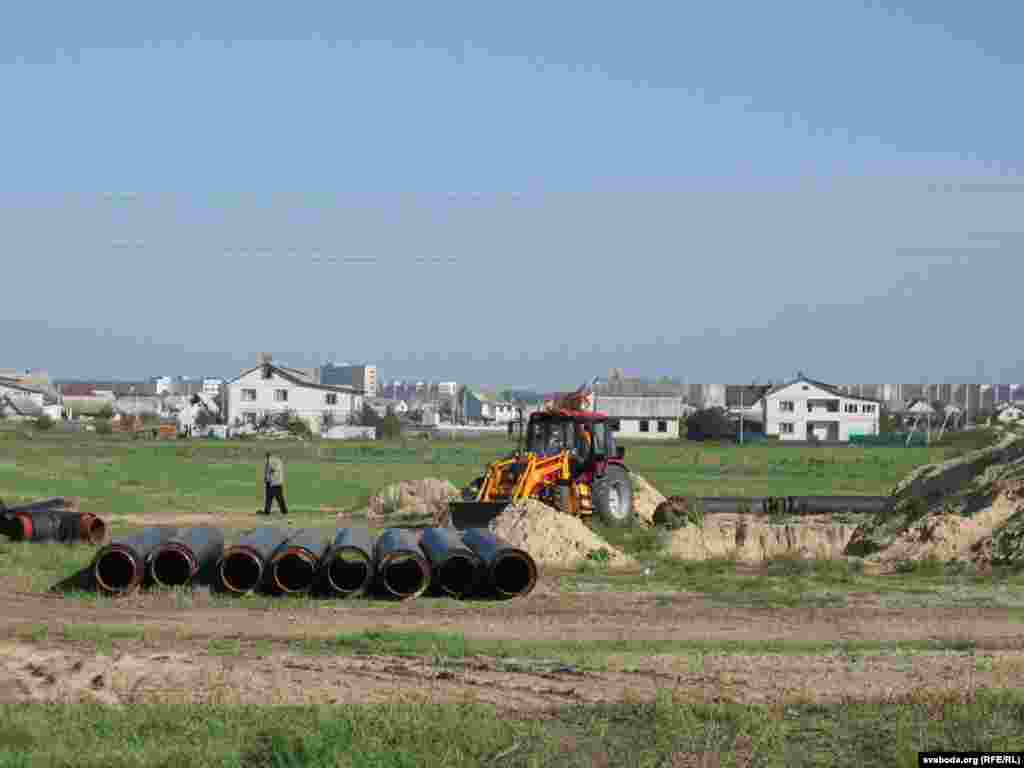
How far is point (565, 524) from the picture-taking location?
21547 mm

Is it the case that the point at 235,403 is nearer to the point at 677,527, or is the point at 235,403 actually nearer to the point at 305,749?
the point at 677,527

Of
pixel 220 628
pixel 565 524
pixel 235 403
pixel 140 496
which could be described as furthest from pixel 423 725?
pixel 235 403

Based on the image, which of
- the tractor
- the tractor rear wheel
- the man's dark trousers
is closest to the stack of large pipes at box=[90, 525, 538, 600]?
the tractor

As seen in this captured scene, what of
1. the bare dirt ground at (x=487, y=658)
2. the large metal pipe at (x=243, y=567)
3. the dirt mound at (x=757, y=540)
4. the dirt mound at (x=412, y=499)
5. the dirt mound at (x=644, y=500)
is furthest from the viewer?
the dirt mound at (x=412, y=499)

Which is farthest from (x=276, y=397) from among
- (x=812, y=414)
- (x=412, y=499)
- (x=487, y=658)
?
(x=487, y=658)

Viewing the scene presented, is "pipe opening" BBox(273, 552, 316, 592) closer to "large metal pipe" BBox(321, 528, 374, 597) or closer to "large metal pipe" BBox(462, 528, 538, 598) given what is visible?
"large metal pipe" BBox(321, 528, 374, 597)

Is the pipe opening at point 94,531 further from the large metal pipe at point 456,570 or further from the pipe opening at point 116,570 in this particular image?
the large metal pipe at point 456,570

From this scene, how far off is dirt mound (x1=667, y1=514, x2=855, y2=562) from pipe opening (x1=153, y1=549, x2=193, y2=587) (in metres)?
8.12

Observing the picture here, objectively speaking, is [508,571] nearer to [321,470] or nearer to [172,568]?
[172,568]

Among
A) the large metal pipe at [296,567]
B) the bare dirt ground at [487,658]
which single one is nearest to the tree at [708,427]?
the bare dirt ground at [487,658]

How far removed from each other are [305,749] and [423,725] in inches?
37.4

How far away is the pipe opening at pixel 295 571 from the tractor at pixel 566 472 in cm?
752

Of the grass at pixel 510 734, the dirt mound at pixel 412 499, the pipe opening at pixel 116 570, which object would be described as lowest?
the grass at pixel 510 734

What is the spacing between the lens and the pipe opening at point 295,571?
17.2 metres
